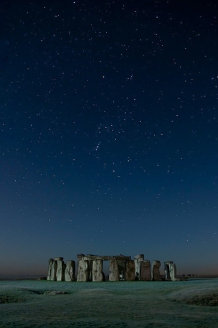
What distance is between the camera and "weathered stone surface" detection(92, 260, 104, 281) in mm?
19109

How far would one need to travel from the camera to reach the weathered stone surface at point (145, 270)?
1955cm

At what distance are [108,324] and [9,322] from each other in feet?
4.39

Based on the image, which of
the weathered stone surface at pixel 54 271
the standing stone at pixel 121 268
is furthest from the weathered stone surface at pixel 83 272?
the weathered stone surface at pixel 54 271

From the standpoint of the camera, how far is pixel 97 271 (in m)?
19.3

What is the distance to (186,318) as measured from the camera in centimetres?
517

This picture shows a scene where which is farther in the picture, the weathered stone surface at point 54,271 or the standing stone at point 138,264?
the weathered stone surface at point 54,271

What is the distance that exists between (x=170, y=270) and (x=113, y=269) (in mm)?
3563

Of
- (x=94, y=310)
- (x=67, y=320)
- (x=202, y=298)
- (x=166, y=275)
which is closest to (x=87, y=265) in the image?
(x=166, y=275)

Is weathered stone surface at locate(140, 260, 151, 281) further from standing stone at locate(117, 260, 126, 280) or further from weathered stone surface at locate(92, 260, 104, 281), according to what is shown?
weathered stone surface at locate(92, 260, 104, 281)

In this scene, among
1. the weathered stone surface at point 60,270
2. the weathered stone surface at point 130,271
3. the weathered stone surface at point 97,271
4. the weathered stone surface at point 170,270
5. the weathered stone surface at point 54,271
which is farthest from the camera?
the weathered stone surface at point 54,271

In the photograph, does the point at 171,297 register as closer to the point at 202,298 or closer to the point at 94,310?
the point at 202,298

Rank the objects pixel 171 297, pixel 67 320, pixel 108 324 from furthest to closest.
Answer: pixel 171 297
pixel 67 320
pixel 108 324

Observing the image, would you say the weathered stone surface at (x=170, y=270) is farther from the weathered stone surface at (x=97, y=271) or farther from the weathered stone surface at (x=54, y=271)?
the weathered stone surface at (x=54, y=271)

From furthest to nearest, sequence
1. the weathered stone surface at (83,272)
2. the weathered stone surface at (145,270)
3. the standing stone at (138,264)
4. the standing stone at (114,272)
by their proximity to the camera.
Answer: the standing stone at (138,264) < the weathered stone surface at (145,270) < the weathered stone surface at (83,272) < the standing stone at (114,272)
